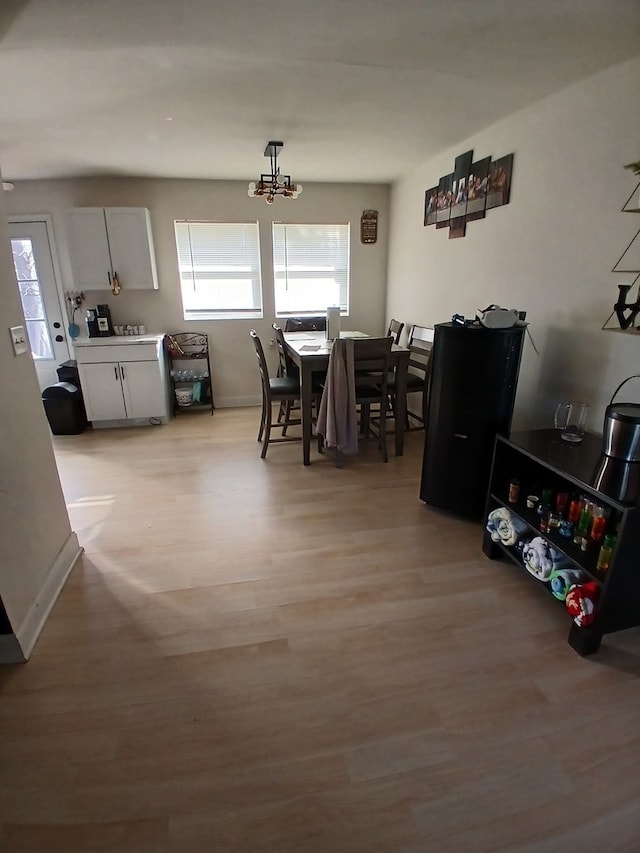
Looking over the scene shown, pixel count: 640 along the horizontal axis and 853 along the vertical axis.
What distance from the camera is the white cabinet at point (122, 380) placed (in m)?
4.05

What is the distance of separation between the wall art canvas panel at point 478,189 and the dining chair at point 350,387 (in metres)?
1.12

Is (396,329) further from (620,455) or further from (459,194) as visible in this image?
(620,455)

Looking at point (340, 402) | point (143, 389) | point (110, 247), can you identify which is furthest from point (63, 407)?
point (340, 402)

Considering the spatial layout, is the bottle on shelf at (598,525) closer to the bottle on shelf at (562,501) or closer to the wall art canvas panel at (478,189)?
the bottle on shelf at (562,501)

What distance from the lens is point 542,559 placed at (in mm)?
1842

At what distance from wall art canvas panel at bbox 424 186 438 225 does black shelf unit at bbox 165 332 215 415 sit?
256 cm

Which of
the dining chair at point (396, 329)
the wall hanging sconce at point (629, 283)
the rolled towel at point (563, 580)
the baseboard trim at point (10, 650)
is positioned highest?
the wall hanging sconce at point (629, 283)

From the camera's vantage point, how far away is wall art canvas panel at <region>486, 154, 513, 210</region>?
8.91ft

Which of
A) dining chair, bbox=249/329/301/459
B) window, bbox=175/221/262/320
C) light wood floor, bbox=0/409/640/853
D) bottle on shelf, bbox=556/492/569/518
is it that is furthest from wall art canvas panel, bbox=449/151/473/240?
light wood floor, bbox=0/409/640/853

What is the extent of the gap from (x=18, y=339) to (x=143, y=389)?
2.40 metres

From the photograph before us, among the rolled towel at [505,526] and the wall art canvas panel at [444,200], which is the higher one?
the wall art canvas panel at [444,200]

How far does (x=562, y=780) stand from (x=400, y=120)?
3369 mm

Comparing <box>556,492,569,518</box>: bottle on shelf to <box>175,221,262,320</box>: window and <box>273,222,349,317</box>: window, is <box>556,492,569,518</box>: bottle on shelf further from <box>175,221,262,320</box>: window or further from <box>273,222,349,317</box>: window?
<box>175,221,262,320</box>: window

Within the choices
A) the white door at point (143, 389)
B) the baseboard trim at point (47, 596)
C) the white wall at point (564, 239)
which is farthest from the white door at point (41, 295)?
the white wall at point (564, 239)
